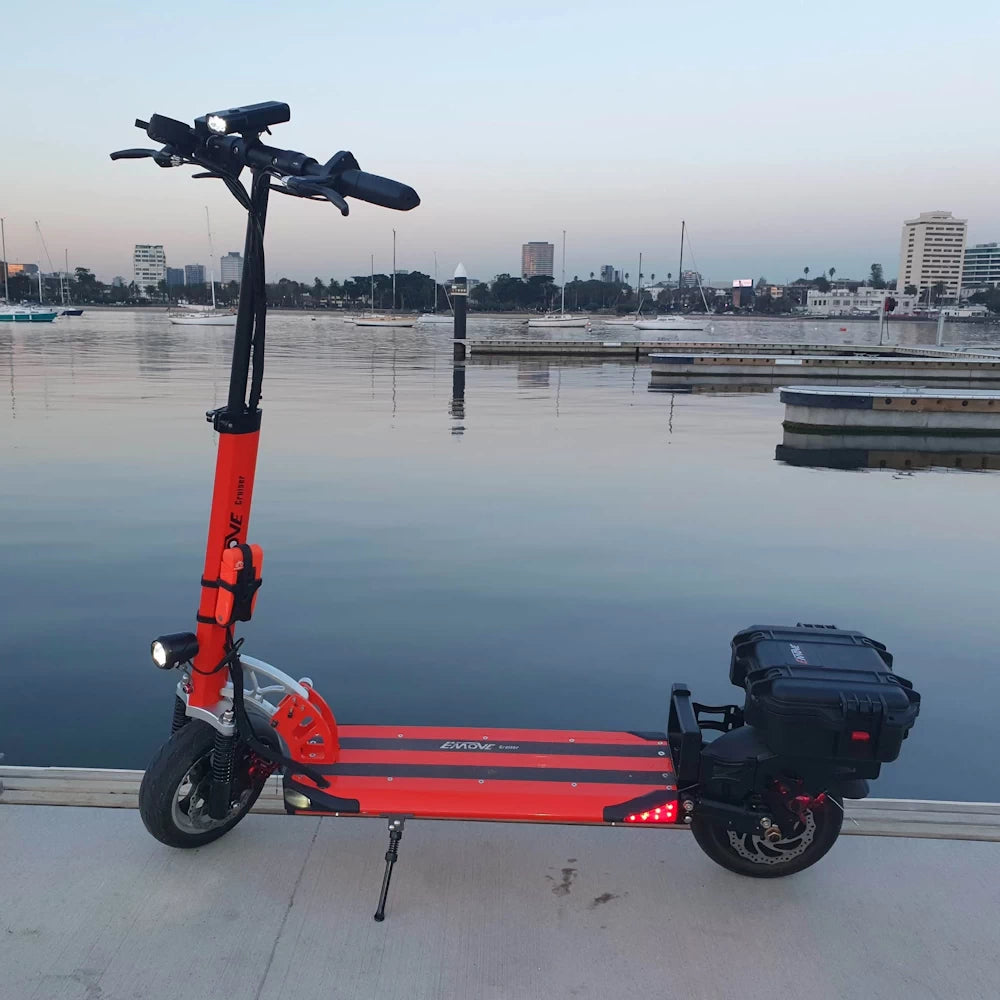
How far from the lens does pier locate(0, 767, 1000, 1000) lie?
2.93 m

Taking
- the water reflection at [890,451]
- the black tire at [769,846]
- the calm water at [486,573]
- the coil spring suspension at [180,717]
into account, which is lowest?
the calm water at [486,573]

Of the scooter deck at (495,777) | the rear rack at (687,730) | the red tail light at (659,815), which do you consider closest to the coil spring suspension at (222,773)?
the scooter deck at (495,777)

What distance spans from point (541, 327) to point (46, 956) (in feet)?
372

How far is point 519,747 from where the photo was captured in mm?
3742

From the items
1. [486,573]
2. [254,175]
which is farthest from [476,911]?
[486,573]

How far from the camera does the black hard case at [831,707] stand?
3168 mm

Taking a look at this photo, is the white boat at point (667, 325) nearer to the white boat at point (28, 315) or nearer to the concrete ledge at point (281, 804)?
the white boat at point (28, 315)

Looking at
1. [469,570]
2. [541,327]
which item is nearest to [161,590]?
[469,570]

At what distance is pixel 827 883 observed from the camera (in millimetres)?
3514

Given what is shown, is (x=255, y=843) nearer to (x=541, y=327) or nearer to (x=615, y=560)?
(x=615, y=560)

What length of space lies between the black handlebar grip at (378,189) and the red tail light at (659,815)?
2.21 meters

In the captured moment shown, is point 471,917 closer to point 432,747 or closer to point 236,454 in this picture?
point 432,747

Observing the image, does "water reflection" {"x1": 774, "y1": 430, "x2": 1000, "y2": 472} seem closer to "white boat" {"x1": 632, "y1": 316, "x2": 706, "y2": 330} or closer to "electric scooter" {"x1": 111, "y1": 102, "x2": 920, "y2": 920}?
"electric scooter" {"x1": 111, "y1": 102, "x2": 920, "y2": 920}

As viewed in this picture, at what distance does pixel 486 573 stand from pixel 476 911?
534 cm
